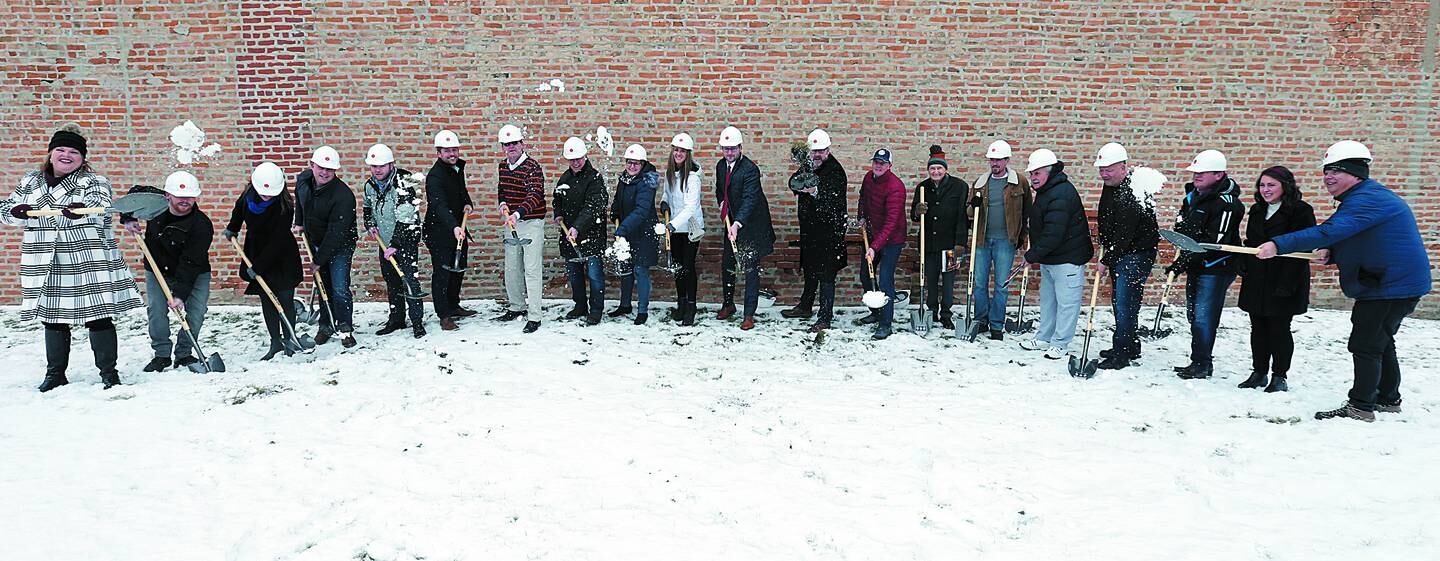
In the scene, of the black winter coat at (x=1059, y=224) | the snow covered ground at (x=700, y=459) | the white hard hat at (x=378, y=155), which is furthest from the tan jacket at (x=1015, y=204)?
the white hard hat at (x=378, y=155)

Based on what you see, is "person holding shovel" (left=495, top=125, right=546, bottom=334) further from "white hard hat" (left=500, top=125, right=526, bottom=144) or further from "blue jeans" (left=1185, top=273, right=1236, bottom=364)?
"blue jeans" (left=1185, top=273, right=1236, bottom=364)

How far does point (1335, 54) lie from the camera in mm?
7734

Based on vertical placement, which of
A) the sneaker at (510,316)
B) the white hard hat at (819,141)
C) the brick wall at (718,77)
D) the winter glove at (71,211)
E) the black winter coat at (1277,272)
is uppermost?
the brick wall at (718,77)

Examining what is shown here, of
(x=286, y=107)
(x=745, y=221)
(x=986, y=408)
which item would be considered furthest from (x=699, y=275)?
(x=286, y=107)

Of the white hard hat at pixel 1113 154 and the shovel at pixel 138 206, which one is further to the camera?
the white hard hat at pixel 1113 154

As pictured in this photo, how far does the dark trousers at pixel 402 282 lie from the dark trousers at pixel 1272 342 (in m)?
6.38

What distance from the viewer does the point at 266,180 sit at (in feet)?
19.1

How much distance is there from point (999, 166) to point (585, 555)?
16.1 ft

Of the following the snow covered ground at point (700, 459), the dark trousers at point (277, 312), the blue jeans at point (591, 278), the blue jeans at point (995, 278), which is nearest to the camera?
the snow covered ground at point (700, 459)

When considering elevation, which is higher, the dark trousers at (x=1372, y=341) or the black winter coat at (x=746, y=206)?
the black winter coat at (x=746, y=206)

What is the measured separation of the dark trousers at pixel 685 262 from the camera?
287 inches

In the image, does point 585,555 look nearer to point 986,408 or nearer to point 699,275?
point 986,408

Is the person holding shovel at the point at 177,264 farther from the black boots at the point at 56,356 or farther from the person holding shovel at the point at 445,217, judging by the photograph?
the person holding shovel at the point at 445,217

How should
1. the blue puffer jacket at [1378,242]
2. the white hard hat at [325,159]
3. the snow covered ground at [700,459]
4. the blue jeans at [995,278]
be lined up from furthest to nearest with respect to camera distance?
the blue jeans at [995,278] → the white hard hat at [325,159] → the blue puffer jacket at [1378,242] → the snow covered ground at [700,459]
